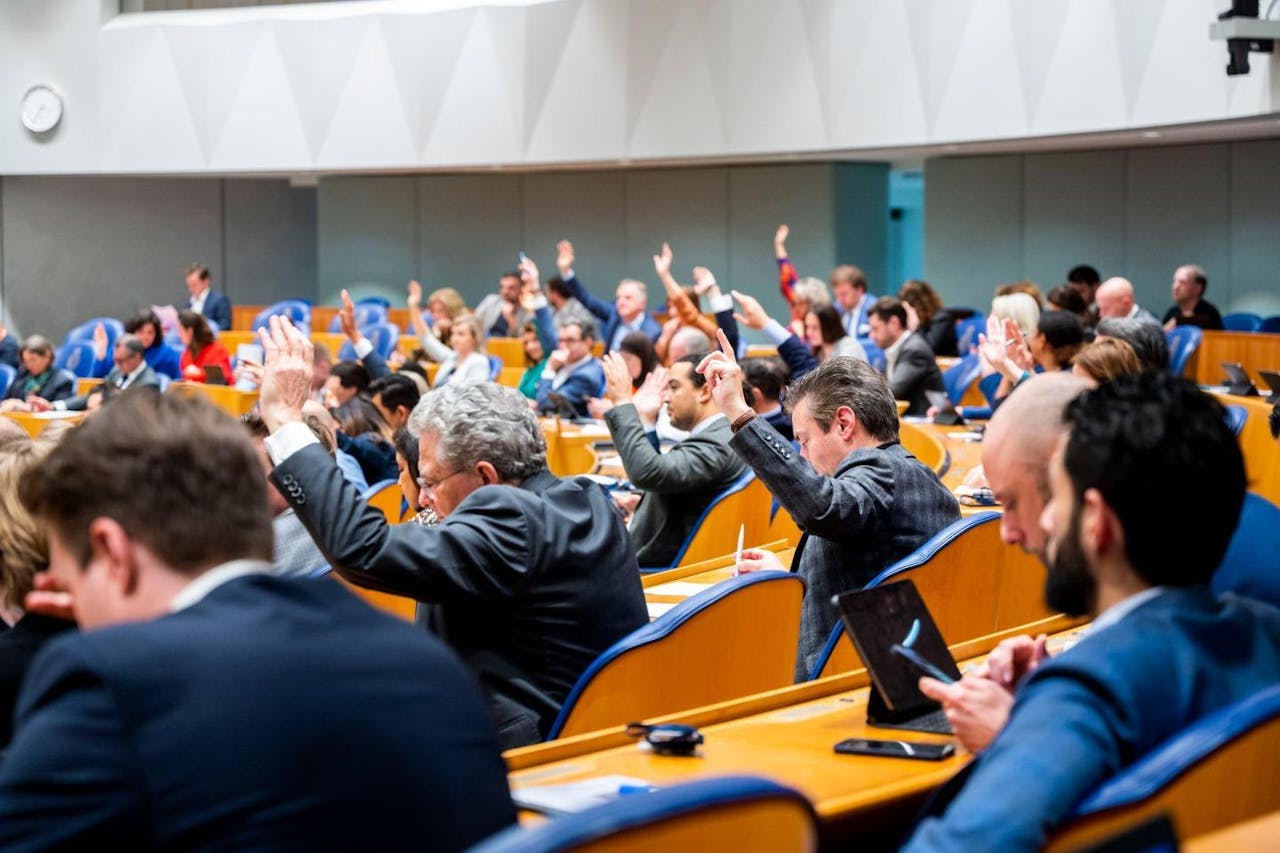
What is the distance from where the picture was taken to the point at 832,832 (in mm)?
2164

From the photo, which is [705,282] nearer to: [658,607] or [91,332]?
[658,607]

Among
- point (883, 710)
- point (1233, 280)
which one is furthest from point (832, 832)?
point (1233, 280)

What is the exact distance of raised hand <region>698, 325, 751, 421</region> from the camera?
12.1 ft

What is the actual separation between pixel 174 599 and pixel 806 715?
1.33 metres

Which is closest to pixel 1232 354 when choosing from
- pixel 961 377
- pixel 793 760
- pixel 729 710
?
pixel 961 377

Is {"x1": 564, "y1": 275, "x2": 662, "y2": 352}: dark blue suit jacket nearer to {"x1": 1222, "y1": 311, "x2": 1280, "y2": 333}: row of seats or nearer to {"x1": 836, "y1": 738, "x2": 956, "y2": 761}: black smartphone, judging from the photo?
{"x1": 1222, "y1": 311, "x2": 1280, "y2": 333}: row of seats

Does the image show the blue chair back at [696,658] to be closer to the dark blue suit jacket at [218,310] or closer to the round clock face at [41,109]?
the dark blue suit jacket at [218,310]

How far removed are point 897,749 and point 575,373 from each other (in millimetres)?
7167

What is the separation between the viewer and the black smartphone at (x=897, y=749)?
238cm

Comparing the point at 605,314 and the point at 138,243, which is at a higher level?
the point at 138,243

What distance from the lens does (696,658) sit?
2979mm

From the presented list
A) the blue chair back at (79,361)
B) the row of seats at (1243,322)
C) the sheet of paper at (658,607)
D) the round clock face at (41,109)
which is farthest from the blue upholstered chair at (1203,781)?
the round clock face at (41,109)

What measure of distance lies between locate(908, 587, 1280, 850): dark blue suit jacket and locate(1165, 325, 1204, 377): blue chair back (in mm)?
8639

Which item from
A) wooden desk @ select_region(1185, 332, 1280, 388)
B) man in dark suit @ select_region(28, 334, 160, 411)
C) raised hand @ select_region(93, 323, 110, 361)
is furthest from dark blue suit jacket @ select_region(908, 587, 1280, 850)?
raised hand @ select_region(93, 323, 110, 361)
